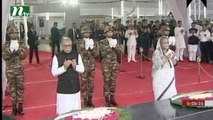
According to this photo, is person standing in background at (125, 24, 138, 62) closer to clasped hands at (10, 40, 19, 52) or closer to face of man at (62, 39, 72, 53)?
clasped hands at (10, 40, 19, 52)

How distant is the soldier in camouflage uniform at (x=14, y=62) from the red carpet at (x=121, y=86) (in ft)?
1.23

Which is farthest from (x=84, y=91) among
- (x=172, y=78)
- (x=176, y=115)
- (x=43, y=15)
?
(x=43, y=15)

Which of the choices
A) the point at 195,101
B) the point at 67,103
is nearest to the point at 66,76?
the point at 67,103

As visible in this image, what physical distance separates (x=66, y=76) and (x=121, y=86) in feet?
12.6

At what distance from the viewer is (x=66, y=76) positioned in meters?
4.08

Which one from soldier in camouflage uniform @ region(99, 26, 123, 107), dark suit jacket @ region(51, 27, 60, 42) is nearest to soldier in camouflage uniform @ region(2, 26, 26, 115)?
soldier in camouflage uniform @ region(99, 26, 123, 107)

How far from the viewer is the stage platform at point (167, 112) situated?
2.43m

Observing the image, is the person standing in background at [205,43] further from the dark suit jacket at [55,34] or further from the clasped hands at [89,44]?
the clasped hands at [89,44]

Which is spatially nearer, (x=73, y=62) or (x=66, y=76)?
(x=73, y=62)

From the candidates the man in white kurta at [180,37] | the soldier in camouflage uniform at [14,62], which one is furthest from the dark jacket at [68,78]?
the man in white kurta at [180,37]

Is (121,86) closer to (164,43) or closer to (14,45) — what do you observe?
(14,45)

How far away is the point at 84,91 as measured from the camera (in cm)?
579

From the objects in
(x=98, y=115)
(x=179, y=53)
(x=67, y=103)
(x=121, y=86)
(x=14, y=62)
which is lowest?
(x=121, y=86)

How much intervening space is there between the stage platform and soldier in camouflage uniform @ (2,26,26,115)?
9.10 ft
